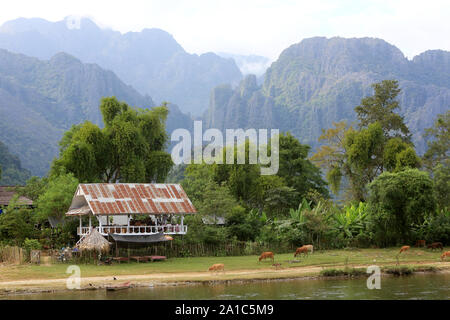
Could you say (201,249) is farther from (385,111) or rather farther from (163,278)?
(385,111)

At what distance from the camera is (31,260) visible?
27.0 meters

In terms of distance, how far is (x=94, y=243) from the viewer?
26.8 m

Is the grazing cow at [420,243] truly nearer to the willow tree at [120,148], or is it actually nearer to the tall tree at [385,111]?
the tall tree at [385,111]

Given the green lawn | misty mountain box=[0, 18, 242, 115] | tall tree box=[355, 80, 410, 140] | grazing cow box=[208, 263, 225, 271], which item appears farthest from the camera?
misty mountain box=[0, 18, 242, 115]

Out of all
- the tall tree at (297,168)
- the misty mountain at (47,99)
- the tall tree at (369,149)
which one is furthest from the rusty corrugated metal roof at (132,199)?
the misty mountain at (47,99)

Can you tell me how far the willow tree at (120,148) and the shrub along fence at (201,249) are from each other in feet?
33.9

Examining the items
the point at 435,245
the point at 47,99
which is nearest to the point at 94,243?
the point at 435,245

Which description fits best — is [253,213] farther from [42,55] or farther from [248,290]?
[42,55]

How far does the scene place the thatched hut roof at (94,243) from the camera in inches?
1054

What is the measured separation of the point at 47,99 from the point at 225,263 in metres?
108

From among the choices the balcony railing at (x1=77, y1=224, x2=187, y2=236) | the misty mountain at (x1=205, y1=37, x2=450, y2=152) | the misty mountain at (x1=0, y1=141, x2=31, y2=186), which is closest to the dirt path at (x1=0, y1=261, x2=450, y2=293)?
the balcony railing at (x1=77, y1=224, x2=187, y2=236)

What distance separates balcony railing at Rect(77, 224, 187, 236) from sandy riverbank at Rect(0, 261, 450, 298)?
5.96m

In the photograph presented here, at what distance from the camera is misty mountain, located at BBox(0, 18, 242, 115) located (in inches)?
6998

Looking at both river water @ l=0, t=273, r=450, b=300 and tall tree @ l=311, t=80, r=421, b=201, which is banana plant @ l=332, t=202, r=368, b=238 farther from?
river water @ l=0, t=273, r=450, b=300
